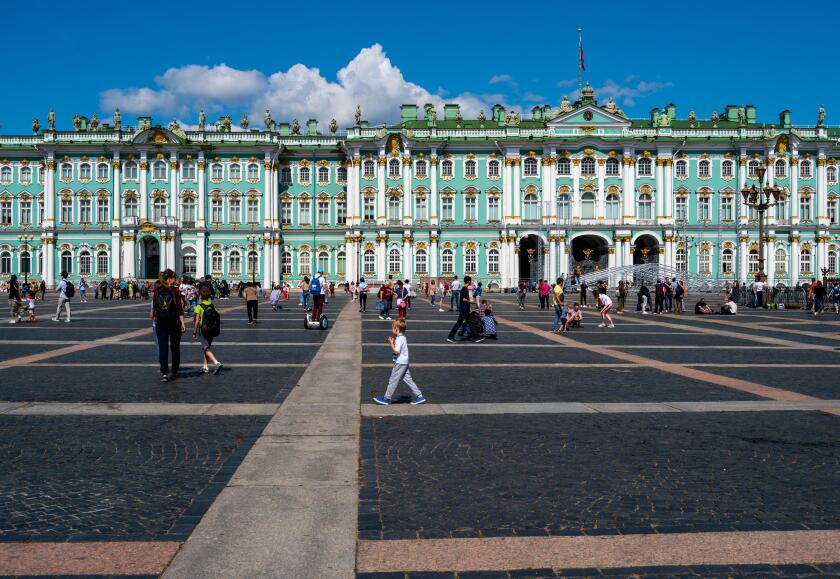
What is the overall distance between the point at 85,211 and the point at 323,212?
2165 centimetres

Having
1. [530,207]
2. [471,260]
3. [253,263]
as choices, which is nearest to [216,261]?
[253,263]

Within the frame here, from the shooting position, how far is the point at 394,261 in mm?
69938

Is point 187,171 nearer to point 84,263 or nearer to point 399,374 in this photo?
point 84,263

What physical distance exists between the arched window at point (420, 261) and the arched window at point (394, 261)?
1.47m

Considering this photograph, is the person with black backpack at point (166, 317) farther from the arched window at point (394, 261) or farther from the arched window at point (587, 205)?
the arched window at point (587, 205)

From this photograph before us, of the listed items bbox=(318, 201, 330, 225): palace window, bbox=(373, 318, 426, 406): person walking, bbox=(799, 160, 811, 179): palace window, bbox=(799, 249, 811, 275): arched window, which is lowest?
bbox=(373, 318, 426, 406): person walking

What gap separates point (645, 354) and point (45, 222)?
6608cm

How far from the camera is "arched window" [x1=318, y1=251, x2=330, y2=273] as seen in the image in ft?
237

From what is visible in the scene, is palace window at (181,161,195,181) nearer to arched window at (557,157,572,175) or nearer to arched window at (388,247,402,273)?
arched window at (388,247,402,273)

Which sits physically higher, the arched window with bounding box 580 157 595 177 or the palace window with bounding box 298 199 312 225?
the arched window with bounding box 580 157 595 177

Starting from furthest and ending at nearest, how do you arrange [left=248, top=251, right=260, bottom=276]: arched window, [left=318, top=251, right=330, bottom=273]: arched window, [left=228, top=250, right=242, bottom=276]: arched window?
[left=318, top=251, right=330, bottom=273]: arched window < [left=228, top=250, right=242, bottom=276]: arched window < [left=248, top=251, right=260, bottom=276]: arched window

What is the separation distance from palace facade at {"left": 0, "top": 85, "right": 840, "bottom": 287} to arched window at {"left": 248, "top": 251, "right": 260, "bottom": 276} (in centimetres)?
10

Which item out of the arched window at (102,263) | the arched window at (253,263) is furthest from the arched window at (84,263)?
the arched window at (253,263)

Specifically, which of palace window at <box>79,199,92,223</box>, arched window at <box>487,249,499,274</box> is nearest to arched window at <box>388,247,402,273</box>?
arched window at <box>487,249,499,274</box>
